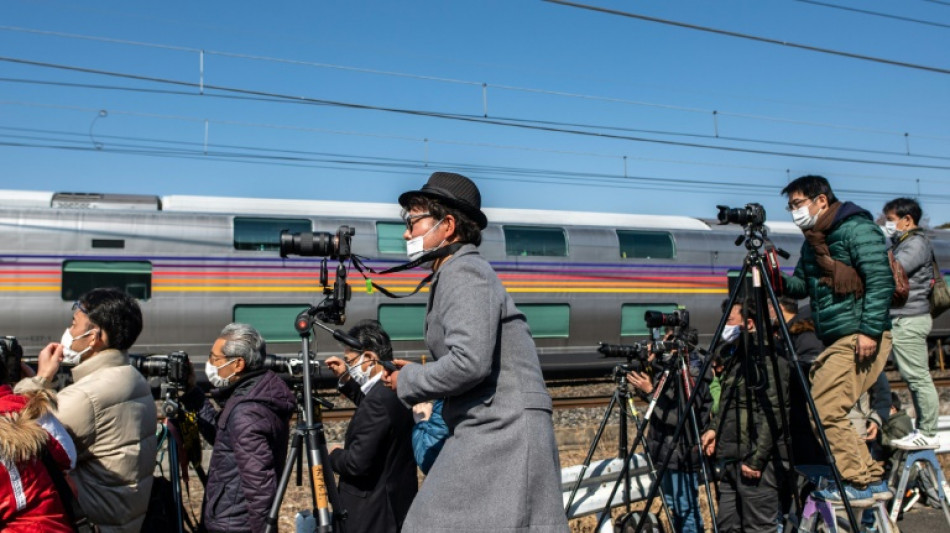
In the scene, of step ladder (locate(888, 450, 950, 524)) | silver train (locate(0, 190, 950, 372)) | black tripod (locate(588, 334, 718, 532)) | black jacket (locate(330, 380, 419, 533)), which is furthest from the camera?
silver train (locate(0, 190, 950, 372))

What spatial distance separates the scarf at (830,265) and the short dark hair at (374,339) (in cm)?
249

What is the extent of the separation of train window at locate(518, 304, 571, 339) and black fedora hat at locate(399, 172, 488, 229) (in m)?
11.7

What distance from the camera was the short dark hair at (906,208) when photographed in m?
6.17

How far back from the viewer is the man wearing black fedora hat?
2.64m

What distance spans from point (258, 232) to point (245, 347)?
29.7ft

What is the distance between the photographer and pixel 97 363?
144 inches

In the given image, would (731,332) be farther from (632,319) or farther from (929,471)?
(632,319)

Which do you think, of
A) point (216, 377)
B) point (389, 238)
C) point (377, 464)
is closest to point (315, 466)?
point (377, 464)

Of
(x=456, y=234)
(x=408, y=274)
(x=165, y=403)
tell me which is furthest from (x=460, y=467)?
(x=408, y=274)

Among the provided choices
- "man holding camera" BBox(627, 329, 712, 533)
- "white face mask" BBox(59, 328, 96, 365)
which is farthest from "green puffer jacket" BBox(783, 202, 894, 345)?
"white face mask" BBox(59, 328, 96, 365)

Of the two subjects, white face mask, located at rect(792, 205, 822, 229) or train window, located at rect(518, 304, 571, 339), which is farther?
train window, located at rect(518, 304, 571, 339)

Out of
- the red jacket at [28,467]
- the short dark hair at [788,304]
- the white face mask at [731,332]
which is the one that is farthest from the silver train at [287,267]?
the red jacket at [28,467]

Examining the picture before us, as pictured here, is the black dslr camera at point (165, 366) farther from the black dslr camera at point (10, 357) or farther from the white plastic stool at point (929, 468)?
the white plastic stool at point (929, 468)

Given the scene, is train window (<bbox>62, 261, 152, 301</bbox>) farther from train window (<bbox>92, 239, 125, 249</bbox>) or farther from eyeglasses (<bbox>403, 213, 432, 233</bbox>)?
eyeglasses (<bbox>403, 213, 432, 233</bbox>)
